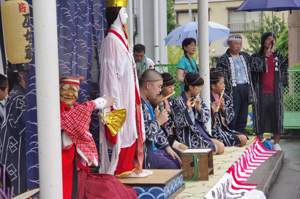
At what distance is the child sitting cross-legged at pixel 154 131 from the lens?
15.4 ft

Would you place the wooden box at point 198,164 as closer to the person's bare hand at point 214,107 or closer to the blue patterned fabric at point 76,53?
the blue patterned fabric at point 76,53

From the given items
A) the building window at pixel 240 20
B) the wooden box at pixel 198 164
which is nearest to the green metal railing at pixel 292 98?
the wooden box at pixel 198 164

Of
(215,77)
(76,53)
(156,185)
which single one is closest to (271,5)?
(215,77)

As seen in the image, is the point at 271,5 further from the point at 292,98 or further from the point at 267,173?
→ the point at 292,98

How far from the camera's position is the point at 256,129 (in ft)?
27.1

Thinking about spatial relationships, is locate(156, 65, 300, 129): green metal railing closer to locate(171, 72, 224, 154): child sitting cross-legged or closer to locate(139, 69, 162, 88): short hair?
locate(171, 72, 224, 154): child sitting cross-legged

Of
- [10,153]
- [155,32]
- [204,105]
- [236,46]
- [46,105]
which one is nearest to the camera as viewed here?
[46,105]

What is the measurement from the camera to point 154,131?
4.74 metres

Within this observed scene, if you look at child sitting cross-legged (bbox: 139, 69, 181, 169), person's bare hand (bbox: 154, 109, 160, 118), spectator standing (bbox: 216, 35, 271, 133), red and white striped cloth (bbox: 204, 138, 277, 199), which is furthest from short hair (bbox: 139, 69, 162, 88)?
spectator standing (bbox: 216, 35, 271, 133)

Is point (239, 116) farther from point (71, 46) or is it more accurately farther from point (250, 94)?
point (71, 46)

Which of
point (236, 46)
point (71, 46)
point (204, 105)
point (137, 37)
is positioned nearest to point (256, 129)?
point (236, 46)

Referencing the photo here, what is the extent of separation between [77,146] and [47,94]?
31.4 inches

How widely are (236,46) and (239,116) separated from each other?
1096 mm

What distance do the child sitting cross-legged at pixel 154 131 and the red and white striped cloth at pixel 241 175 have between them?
0.52 m
